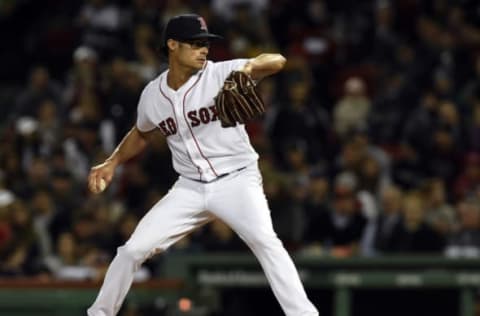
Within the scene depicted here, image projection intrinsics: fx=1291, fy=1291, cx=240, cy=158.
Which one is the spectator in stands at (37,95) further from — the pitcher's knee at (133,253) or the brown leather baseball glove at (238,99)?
the brown leather baseball glove at (238,99)

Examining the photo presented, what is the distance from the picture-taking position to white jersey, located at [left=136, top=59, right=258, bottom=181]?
6.47m

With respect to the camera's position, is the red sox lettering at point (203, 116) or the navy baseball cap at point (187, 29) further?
the red sox lettering at point (203, 116)

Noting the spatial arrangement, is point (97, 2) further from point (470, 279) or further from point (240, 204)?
point (240, 204)

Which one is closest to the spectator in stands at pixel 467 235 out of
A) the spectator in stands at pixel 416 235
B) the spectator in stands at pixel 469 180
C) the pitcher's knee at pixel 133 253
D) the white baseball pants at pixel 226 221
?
the spectator in stands at pixel 416 235

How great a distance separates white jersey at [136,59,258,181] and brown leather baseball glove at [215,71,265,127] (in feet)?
0.71

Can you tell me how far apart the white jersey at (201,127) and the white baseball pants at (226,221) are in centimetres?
7

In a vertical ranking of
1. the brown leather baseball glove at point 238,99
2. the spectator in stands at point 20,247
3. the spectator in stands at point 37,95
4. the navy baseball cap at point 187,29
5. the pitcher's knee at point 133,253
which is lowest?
the spectator in stands at point 20,247

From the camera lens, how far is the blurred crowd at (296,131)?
10.2 metres

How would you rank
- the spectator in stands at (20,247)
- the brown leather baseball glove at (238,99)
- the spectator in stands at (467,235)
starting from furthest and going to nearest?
the spectator in stands at (20,247)
the spectator in stands at (467,235)
the brown leather baseball glove at (238,99)

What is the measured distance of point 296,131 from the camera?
38.0ft

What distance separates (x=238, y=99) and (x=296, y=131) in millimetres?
5516

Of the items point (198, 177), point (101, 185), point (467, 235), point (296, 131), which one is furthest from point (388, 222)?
point (101, 185)

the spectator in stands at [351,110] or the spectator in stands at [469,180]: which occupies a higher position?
the spectator in stands at [351,110]

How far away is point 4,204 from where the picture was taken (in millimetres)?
10766
